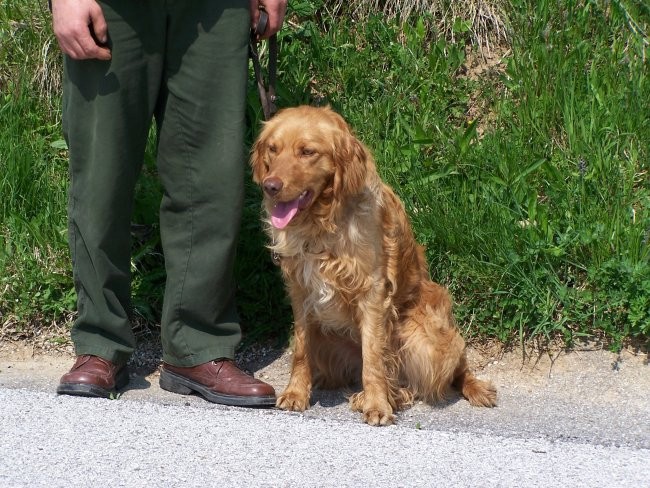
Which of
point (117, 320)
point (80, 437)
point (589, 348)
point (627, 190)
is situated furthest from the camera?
point (627, 190)

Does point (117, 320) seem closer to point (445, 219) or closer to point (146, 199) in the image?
point (146, 199)

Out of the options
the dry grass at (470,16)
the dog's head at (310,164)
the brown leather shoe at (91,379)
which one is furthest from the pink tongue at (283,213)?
the dry grass at (470,16)

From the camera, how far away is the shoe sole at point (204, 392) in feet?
14.5

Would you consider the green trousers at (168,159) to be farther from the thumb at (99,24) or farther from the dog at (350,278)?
the dog at (350,278)

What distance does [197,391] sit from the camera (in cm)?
460

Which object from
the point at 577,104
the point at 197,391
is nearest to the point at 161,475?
the point at 197,391

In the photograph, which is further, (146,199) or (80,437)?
(146,199)

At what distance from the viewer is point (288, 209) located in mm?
4121

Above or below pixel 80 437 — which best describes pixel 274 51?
above

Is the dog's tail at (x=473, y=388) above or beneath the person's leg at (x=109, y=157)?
beneath

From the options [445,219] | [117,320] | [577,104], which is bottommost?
[117,320]

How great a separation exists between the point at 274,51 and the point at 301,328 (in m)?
1.40

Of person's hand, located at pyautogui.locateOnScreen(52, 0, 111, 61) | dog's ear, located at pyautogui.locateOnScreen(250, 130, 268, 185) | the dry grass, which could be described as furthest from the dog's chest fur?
the dry grass

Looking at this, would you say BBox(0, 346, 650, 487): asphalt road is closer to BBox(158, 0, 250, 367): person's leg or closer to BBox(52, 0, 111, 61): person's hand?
BBox(158, 0, 250, 367): person's leg
